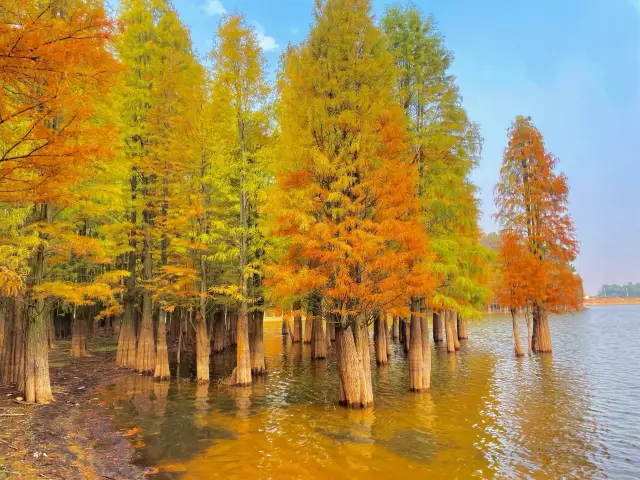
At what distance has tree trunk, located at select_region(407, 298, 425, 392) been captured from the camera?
678 inches

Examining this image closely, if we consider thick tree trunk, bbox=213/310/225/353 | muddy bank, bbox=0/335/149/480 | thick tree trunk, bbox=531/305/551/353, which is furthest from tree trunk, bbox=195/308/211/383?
thick tree trunk, bbox=531/305/551/353

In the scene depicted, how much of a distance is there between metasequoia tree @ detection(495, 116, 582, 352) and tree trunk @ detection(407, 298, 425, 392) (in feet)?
44.8

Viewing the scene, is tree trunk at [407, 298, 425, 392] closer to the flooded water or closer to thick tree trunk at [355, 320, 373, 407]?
the flooded water

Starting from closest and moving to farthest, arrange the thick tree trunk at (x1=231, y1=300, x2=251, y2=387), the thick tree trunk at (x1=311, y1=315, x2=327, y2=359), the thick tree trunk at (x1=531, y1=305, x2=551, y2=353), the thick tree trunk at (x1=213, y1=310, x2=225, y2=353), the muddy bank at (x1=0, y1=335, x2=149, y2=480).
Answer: the muddy bank at (x1=0, y1=335, x2=149, y2=480), the thick tree trunk at (x1=231, y1=300, x2=251, y2=387), the thick tree trunk at (x1=531, y1=305, x2=551, y2=353), the thick tree trunk at (x1=311, y1=315, x2=327, y2=359), the thick tree trunk at (x1=213, y1=310, x2=225, y2=353)

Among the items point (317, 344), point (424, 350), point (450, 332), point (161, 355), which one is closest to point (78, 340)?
point (161, 355)

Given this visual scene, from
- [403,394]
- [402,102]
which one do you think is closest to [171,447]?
[403,394]

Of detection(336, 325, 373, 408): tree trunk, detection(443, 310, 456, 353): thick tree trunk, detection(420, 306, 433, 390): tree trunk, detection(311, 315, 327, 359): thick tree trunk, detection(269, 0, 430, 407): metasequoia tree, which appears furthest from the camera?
detection(443, 310, 456, 353): thick tree trunk

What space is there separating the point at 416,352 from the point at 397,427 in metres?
5.15

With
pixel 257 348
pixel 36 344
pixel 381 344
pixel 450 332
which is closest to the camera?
pixel 36 344

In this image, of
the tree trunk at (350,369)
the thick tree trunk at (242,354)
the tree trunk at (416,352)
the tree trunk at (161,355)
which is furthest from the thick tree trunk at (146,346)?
the tree trunk at (416,352)

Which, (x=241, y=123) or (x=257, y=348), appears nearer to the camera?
(x=241, y=123)

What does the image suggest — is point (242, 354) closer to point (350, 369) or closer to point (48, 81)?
point (350, 369)

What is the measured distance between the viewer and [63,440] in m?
10.2

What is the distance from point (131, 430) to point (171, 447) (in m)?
2.18
